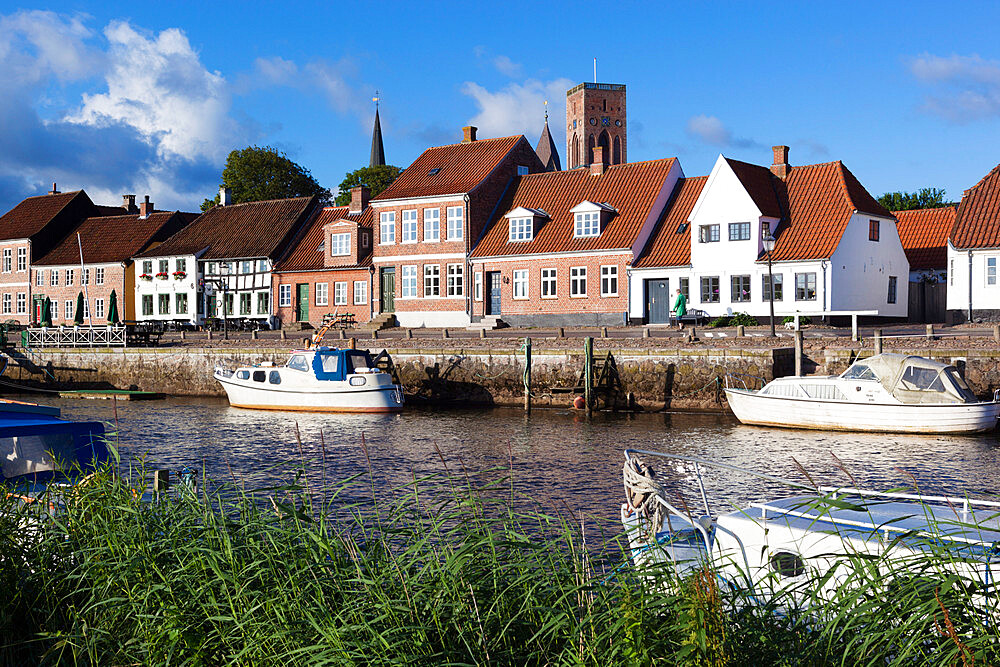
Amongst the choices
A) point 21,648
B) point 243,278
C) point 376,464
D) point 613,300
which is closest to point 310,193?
point 243,278

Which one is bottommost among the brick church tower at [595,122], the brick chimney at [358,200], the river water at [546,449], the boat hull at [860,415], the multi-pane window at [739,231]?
the river water at [546,449]

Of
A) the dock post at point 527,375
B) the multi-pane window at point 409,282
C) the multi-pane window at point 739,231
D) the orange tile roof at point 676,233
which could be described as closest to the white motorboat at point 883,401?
the dock post at point 527,375

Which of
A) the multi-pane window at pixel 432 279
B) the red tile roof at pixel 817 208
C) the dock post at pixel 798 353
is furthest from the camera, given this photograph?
the multi-pane window at pixel 432 279

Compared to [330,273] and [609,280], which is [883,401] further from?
[330,273]

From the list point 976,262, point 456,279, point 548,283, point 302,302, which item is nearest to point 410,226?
point 456,279

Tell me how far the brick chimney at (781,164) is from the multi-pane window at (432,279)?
1856 centimetres

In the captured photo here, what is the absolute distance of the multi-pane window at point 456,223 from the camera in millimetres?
50500

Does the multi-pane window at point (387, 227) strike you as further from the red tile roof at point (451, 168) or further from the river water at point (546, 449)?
the river water at point (546, 449)

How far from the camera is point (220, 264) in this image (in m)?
61.2

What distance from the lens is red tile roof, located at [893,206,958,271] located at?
163 ft

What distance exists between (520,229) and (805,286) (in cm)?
1566

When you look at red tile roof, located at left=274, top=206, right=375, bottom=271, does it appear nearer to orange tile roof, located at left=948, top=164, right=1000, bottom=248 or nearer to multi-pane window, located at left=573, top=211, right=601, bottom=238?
multi-pane window, located at left=573, top=211, right=601, bottom=238

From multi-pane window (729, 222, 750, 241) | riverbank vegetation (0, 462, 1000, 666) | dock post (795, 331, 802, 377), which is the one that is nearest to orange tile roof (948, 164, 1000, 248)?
multi-pane window (729, 222, 750, 241)

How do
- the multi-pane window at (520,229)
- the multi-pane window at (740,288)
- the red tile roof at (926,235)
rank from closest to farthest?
the multi-pane window at (740,288) < the multi-pane window at (520,229) < the red tile roof at (926,235)
